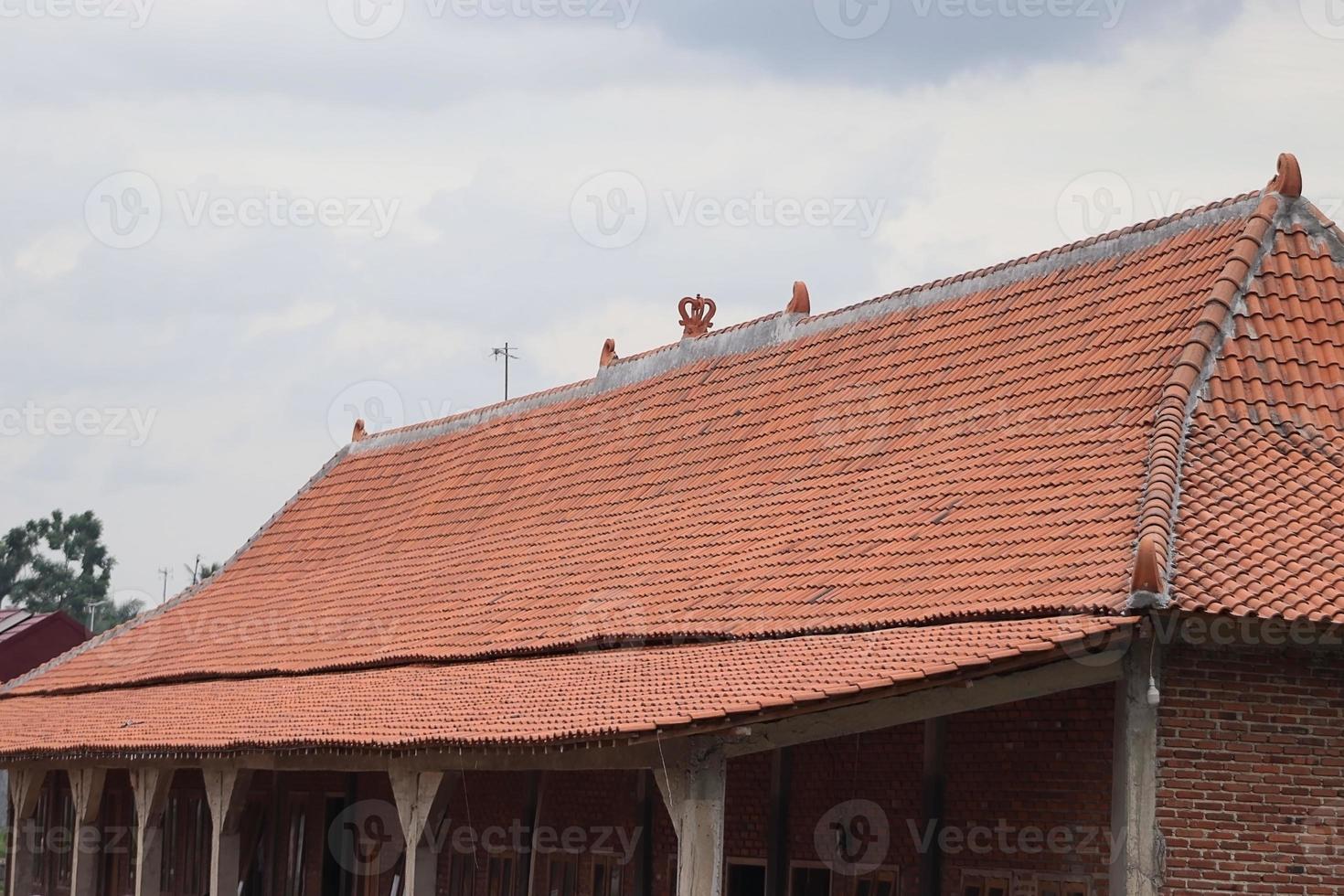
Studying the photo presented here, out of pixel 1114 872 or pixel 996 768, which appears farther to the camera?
pixel 996 768

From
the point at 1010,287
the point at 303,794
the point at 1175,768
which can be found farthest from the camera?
the point at 303,794

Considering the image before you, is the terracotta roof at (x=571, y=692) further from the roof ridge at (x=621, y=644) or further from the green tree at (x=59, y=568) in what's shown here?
the green tree at (x=59, y=568)

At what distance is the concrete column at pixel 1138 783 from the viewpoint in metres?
12.5

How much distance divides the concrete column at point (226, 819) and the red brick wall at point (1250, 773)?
387 inches

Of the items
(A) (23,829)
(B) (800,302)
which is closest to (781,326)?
(B) (800,302)

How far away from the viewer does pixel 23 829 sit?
26.9 m

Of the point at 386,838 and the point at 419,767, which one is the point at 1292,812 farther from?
the point at 386,838

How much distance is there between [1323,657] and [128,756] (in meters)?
12.2

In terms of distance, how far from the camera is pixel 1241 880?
1266 centimetres

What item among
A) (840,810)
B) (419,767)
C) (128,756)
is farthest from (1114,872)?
(128,756)

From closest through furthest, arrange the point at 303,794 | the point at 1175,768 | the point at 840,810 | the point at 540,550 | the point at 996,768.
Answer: the point at 1175,768 < the point at 996,768 < the point at 840,810 < the point at 540,550 < the point at 303,794

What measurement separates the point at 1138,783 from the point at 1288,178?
600cm

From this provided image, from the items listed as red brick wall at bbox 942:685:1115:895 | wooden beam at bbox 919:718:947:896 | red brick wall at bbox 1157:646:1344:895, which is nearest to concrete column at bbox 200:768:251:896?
wooden beam at bbox 919:718:947:896

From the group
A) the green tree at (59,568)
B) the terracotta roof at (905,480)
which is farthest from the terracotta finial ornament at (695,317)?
the green tree at (59,568)
